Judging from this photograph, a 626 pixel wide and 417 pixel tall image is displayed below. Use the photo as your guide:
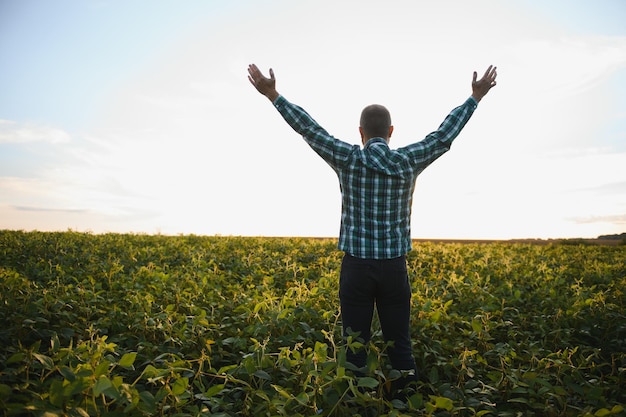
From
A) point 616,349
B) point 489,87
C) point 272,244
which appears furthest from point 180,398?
point 272,244

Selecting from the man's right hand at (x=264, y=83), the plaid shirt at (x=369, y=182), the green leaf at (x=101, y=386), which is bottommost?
the green leaf at (x=101, y=386)

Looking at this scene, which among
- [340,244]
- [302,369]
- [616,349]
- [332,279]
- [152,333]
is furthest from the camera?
[332,279]

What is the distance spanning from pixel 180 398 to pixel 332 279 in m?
4.54

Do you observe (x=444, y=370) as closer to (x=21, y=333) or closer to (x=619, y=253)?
(x=21, y=333)

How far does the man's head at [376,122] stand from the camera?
12.1 feet

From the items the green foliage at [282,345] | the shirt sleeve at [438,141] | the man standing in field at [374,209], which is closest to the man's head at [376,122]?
the man standing in field at [374,209]

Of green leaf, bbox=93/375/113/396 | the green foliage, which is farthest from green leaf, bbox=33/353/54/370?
green leaf, bbox=93/375/113/396

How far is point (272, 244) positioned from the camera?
12812 mm

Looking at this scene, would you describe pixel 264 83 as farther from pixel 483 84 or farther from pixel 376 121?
pixel 483 84

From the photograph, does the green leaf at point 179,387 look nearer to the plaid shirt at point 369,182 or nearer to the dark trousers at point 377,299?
the dark trousers at point 377,299

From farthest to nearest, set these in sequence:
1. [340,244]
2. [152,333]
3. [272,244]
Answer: [272,244], [152,333], [340,244]

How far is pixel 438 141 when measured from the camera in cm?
374

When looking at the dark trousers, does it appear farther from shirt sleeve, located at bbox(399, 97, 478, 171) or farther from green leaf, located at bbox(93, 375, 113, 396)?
green leaf, located at bbox(93, 375, 113, 396)

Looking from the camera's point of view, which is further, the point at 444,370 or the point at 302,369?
the point at 444,370
